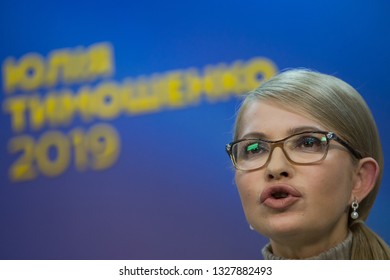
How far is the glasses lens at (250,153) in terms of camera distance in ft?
4.35

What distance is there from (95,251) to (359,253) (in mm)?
796

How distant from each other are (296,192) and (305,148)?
104 millimetres

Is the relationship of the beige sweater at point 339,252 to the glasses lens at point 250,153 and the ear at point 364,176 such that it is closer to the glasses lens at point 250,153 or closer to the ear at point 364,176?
the ear at point 364,176

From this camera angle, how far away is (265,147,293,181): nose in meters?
1.29

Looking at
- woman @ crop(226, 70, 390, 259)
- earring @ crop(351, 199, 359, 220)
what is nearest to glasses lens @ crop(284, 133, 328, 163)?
woman @ crop(226, 70, 390, 259)

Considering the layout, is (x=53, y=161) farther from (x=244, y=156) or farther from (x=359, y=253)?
(x=359, y=253)

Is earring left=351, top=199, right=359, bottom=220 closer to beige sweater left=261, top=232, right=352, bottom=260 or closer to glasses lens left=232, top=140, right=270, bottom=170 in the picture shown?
beige sweater left=261, top=232, right=352, bottom=260

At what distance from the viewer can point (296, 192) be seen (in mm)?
1275

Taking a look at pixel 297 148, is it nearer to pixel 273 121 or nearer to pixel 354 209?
pixel 273 121

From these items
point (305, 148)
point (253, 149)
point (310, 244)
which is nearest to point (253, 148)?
point (253, 149)

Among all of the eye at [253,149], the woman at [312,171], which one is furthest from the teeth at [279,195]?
the eye at [253,149]
